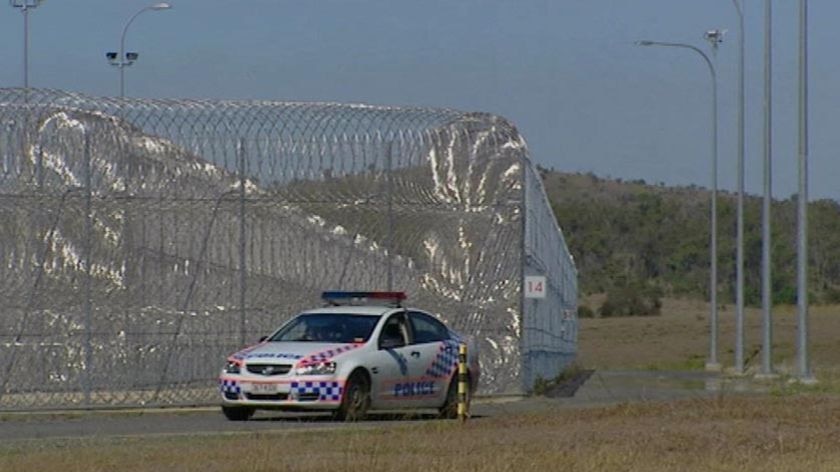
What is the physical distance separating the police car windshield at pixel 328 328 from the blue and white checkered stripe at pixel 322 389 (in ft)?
3.09

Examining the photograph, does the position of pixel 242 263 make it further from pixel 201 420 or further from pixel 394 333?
pixel 394 333

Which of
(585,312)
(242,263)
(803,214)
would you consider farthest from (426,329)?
(585,312)

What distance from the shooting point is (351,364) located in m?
Result: 24.0

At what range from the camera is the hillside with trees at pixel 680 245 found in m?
113

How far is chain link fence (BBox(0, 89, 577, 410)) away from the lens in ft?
88.9

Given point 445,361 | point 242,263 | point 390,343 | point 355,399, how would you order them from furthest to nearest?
point 242,263
point 445,361
point 390,343
point 355,399

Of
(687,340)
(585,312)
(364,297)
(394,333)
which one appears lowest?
(687,340)

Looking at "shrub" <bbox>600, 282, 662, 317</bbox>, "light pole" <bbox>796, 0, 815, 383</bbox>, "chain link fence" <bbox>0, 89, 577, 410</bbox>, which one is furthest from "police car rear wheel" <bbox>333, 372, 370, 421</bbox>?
"shrub" <bbox>600, 282, 662, 317</bbox>

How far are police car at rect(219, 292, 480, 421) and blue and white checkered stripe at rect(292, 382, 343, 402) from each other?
1cm

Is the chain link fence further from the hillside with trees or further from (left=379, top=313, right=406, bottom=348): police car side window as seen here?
the hillside with trees

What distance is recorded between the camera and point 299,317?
25.3 m

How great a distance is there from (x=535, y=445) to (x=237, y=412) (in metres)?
7.33

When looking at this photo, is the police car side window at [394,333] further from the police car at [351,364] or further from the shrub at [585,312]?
the shrub at [585,312]

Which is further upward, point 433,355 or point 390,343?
point 390,343
